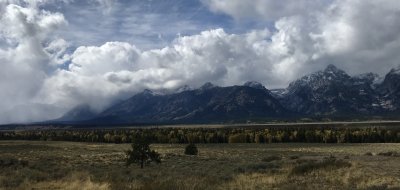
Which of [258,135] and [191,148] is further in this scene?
[258,135]

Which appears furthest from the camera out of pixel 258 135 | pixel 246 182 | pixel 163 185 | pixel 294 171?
pixel 258 135

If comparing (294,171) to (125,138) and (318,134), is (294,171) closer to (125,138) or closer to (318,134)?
(318,134)

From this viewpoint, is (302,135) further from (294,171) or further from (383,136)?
(294,171)

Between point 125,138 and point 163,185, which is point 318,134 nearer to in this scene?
point 125,138

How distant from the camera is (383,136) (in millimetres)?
150625

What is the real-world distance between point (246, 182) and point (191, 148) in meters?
56.8

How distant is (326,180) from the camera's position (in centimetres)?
2583

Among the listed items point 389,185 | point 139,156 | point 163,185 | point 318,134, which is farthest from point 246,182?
point 318,134

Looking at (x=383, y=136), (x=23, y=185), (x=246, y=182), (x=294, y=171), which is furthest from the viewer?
(x=383, y=136)

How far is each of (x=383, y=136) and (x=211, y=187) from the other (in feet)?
462

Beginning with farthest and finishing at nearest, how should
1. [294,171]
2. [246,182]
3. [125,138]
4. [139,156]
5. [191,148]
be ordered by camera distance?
[125,138] → [191,148] → [139,156] → [294,171] → [246,182]

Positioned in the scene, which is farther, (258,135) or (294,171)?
(258,135)

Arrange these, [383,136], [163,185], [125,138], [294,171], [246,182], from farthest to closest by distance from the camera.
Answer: [125,138] < [383,136] < [294,171] < [246,182] < [163,185]

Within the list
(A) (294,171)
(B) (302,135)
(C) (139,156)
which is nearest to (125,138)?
(B) (302,135)
